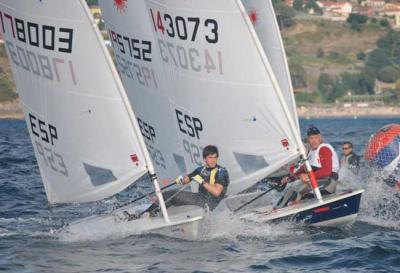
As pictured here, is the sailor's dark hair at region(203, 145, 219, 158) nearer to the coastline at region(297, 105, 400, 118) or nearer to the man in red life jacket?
the man in red life jacket

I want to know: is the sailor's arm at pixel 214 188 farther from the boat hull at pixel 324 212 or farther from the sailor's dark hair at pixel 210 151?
the boat hull at pixel 324 212

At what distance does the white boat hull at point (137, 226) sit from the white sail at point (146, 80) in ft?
7.38

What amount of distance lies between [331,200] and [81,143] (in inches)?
158

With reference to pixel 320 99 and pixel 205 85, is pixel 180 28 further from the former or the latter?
pixel 320 99

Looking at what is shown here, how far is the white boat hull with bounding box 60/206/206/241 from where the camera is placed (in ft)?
55.5

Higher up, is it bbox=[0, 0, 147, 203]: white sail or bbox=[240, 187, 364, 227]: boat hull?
bbox=[0, 0, 147, 203]: white sail

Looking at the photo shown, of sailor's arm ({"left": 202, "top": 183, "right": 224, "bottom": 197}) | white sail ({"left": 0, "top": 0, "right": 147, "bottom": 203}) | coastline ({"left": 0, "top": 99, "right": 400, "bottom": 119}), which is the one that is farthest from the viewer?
coastline ({"left": 0, "top": 99, "right": 400, "bottom": 119})

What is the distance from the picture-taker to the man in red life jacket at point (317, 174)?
1800 cm

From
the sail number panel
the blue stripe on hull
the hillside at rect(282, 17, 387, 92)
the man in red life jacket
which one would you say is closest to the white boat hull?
the blue stripe on hull

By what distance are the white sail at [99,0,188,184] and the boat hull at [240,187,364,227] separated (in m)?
2.84

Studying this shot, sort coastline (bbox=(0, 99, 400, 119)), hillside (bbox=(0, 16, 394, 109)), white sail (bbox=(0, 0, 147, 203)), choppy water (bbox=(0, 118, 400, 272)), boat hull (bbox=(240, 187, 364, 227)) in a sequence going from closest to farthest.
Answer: choppy water (bbox=(0, 118, 400, 272)), white sail (bbox=(0, 0, 147, 203)), boat hull (bbox=(240, 187, 364, 227)), coastline (bbox=(0, 99, 400, 119)), hillside (bbox=(0, 16, 394, 109))

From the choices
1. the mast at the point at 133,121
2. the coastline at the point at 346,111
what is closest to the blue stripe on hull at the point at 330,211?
the mast at the point at 133,121

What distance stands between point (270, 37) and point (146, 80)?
15.9 ft

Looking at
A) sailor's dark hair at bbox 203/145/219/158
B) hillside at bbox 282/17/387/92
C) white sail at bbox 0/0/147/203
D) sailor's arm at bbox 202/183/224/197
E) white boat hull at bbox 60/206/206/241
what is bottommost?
hillside at bbox 282/17/387/92
